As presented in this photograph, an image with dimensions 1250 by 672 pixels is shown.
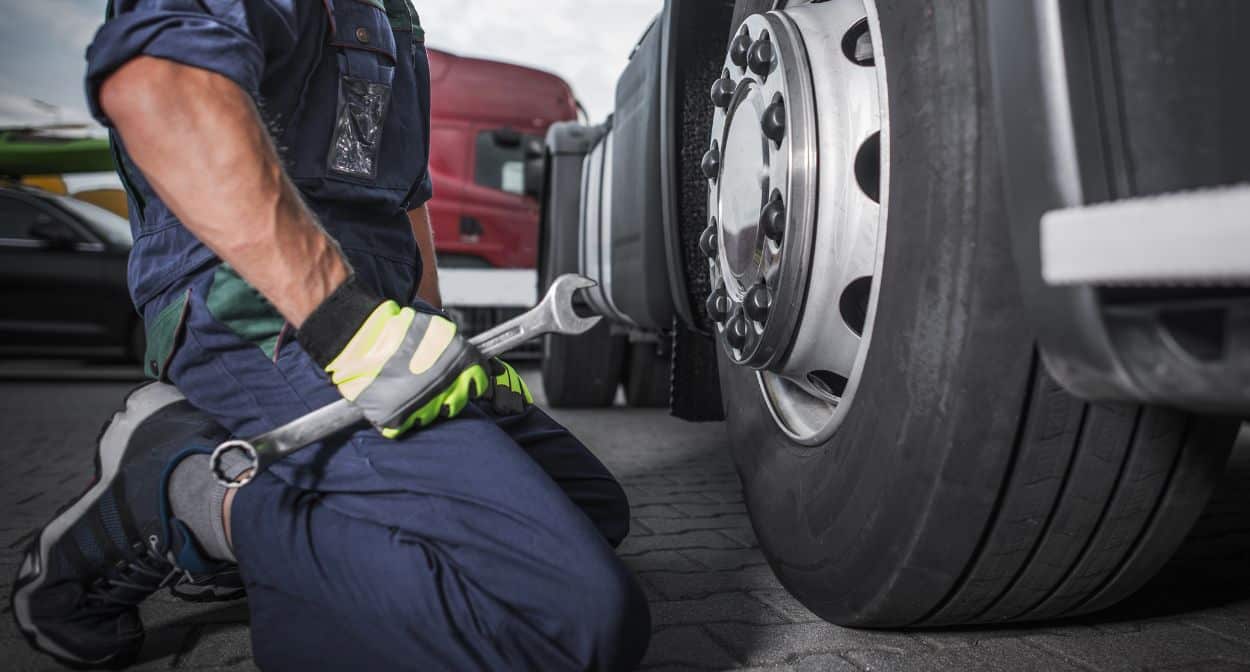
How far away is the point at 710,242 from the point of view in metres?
1.61

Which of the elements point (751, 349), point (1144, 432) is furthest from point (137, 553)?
point (1144, 432)

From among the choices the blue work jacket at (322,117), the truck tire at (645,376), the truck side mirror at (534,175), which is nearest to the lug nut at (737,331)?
the blue work jacket at (322,117)

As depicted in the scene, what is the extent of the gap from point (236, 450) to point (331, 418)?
0.41 ft

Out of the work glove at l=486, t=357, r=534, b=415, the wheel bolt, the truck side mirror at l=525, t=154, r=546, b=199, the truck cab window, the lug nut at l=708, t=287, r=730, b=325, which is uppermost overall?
the truck cab window

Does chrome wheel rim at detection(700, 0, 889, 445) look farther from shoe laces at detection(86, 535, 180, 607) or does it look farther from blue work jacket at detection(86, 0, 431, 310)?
shoe laces at detection(86, 535, 180, 607)

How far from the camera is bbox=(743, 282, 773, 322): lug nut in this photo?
A: 1353 millimetres

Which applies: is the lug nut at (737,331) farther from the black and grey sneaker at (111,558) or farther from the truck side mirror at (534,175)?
the truck side mirror at (534,175)

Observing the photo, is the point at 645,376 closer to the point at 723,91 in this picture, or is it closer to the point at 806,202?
the point at 723,91

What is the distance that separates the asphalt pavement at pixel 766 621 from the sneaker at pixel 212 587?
21mm

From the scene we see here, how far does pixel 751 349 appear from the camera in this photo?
1390mm

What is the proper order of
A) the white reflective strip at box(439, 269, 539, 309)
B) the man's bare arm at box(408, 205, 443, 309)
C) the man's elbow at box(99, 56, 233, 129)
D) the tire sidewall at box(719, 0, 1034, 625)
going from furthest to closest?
the white reflective strip at box(439, 269, 539, 309), the man's bare arm at box(408, 205, 443, 309), the man's elbow at box(99, 56, 233, 129), the tire sidewall at box(719, 0, 1034, 625)

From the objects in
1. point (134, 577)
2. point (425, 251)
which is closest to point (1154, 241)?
point (134, 577)

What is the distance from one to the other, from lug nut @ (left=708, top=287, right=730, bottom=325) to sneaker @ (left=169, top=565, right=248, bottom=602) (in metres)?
0.85

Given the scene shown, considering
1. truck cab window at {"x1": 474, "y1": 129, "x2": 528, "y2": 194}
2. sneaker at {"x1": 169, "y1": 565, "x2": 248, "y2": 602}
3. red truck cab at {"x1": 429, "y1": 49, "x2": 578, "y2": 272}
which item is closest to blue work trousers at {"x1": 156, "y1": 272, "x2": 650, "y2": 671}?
sneaker at {"x1": 169, "y1": 565, "x2": 248, "y2": 602}
